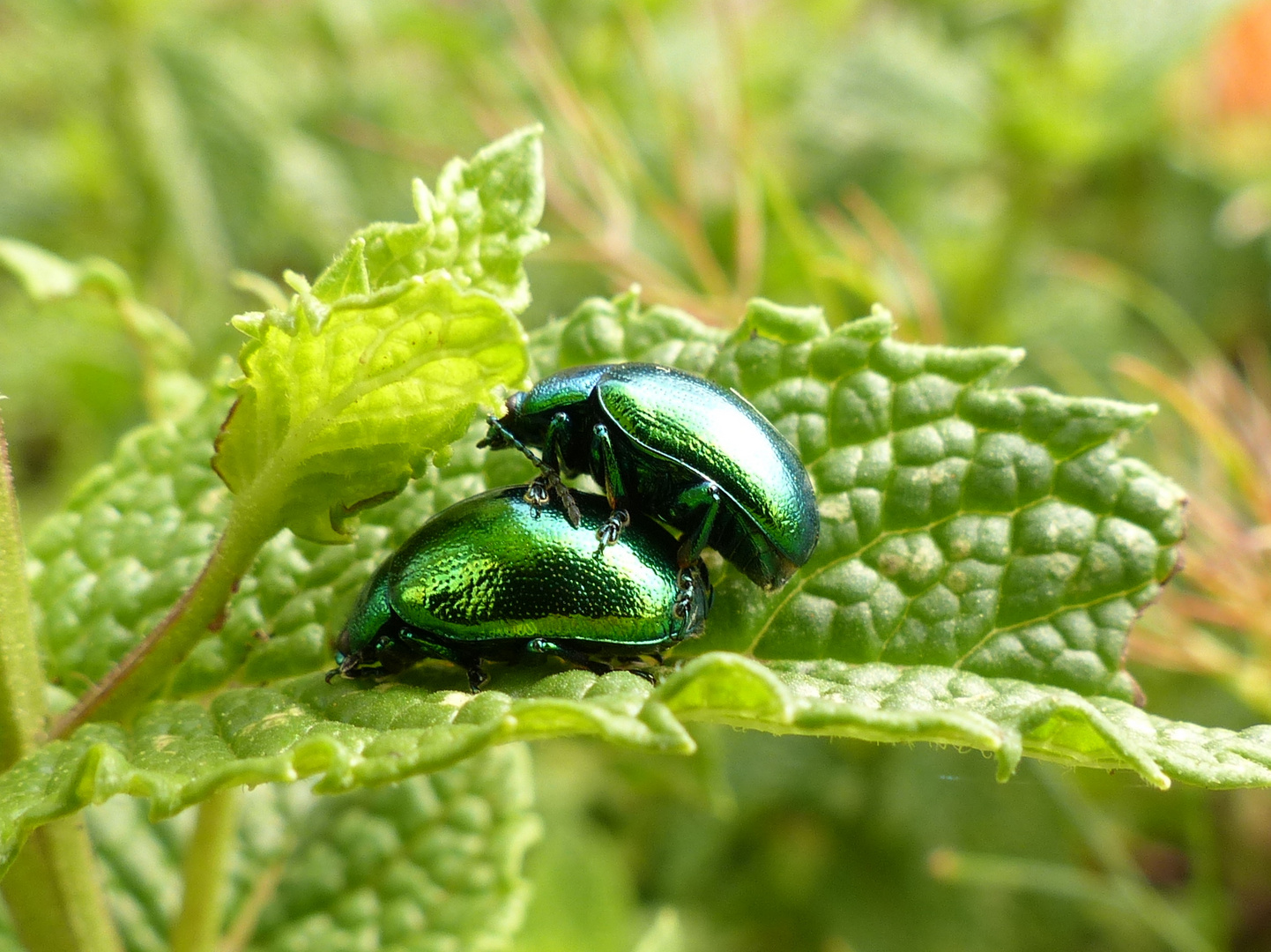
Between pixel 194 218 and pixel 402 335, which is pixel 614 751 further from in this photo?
pixel 402 335

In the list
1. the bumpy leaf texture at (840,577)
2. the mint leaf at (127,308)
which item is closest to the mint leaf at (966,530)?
the bumpy leaf texture at (840,577)

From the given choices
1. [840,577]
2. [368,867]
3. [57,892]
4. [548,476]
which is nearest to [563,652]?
[548,476]

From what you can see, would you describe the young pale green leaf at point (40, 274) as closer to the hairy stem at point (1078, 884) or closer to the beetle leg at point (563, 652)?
the beetle leg at point (563, 652)

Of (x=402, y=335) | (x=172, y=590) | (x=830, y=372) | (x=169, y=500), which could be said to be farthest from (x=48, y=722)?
(x=830, y=372)

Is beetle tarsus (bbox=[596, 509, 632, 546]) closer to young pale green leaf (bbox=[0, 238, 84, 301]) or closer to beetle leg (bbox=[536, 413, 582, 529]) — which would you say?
beetle leg (bbox=[536, 413, 582, 529])

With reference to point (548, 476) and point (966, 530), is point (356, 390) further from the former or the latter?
point (966, 530)

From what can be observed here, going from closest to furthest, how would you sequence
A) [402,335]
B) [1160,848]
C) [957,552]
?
[402,335]
[957,552]
[1160,848]

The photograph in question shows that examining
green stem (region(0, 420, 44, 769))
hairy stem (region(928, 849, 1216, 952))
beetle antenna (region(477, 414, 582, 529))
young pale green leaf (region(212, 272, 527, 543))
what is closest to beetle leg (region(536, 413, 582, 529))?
beetle antenna (region(477, 414, 582, 529))
